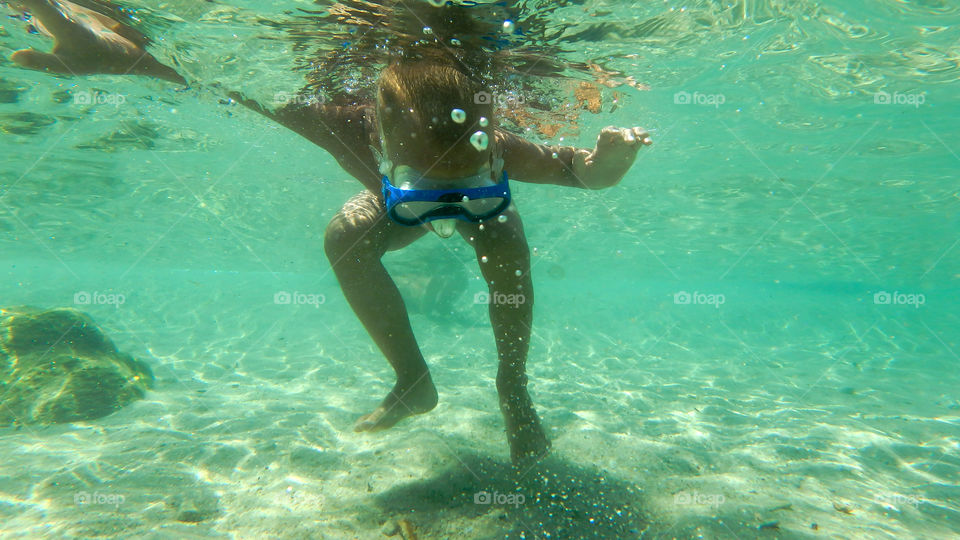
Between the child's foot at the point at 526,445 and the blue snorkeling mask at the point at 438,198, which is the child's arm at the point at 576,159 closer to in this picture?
the blue snorkeling mask at the point at 438,198

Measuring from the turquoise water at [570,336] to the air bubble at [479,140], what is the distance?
259cm

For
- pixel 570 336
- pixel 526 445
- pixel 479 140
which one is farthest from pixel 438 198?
pixel 570 336

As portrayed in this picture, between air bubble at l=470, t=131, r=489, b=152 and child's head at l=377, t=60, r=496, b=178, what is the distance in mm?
25

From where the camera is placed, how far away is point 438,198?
2.55 m

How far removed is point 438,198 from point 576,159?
1996 millimetres

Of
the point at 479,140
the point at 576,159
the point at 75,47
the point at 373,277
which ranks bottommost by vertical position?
the point at 373,277

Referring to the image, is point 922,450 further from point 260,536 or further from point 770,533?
point 260,536

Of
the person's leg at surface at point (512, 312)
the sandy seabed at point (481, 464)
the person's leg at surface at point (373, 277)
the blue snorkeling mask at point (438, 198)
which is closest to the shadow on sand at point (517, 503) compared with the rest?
the sandy seabed at point (481, 464)

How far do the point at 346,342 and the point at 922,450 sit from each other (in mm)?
13384

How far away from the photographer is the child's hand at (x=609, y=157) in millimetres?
3471

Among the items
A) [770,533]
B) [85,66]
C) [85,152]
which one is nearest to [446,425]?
[770,533]

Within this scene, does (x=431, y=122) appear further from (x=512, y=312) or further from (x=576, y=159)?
(x=576, y=159)

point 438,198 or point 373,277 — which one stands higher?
point 438,198

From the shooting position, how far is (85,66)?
4.49 meters
